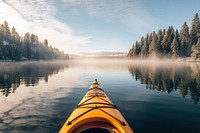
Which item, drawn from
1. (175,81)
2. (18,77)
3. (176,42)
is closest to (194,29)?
(176,42)

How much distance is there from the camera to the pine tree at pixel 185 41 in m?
79.6

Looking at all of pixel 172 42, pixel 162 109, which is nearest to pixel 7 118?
pixel 162 109

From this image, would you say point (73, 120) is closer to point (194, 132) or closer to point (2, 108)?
point (194, 132)

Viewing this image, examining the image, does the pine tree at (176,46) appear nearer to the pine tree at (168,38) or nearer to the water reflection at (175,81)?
the pine tree at (168,38)

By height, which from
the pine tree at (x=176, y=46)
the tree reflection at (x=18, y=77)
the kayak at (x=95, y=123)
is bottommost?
the tree reflection at (x=18, y=77)

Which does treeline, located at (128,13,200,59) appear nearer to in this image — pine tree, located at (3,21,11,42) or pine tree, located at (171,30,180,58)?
pine tree, located at (171,30,180,58)

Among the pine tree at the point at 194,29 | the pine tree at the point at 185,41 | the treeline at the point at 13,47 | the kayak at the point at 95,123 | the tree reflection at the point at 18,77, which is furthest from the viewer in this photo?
the treeline at the point at 13,47

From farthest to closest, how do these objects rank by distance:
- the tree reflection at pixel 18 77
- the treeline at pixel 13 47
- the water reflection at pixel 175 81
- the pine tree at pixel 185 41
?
the treeline at pixel 13 47
the pine tree at pixel 185 41
the tree reflection at pixel 18 77
the water reflection at pixel 175 81

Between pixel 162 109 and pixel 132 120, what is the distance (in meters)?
3.31

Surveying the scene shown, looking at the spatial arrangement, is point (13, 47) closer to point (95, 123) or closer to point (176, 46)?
point (176, 46)

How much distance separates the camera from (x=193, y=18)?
258 ft

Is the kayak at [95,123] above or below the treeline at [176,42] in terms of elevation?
below

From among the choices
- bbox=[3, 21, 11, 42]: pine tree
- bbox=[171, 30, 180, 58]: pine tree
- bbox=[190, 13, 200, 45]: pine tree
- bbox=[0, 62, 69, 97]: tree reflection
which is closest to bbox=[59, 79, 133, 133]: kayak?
bbox=[0, 62, 69, 97]: tree reflection

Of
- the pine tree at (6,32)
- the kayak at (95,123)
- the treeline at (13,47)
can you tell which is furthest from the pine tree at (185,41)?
the pine tree at (6,32)
